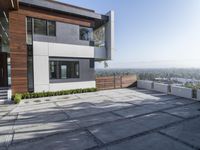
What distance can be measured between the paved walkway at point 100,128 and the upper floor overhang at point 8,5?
6.14m

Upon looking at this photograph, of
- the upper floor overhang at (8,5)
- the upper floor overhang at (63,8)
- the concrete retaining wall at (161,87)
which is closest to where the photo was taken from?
the upper floor overhang at (8,5)

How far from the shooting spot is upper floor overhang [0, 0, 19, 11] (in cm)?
897

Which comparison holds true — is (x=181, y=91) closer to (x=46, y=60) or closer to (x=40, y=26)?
(x=46, y=60)

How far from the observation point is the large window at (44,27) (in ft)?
38.0

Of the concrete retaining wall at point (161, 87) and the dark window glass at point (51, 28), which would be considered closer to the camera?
the dark window glass at point (51, 28)

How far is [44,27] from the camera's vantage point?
1191 centimetres

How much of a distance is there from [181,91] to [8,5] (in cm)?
1298

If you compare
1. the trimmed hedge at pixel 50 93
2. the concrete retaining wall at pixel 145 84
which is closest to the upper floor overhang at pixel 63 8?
the trimmed hedge at pixel 50 93

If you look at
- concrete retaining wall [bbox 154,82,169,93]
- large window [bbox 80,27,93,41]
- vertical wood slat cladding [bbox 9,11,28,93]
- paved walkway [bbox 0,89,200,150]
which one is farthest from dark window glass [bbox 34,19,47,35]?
concrete retaining wall [bbox 154,82,169,93]

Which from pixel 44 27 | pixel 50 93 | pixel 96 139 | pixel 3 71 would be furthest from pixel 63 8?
pixel 96 139

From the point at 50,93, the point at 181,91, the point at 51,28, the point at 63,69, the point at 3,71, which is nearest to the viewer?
the point at 181,91

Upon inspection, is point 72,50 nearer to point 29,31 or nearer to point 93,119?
point 29,31

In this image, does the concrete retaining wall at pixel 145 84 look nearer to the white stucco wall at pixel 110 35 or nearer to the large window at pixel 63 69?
the white stucco wall at pixel 110 35

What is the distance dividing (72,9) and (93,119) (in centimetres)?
967
